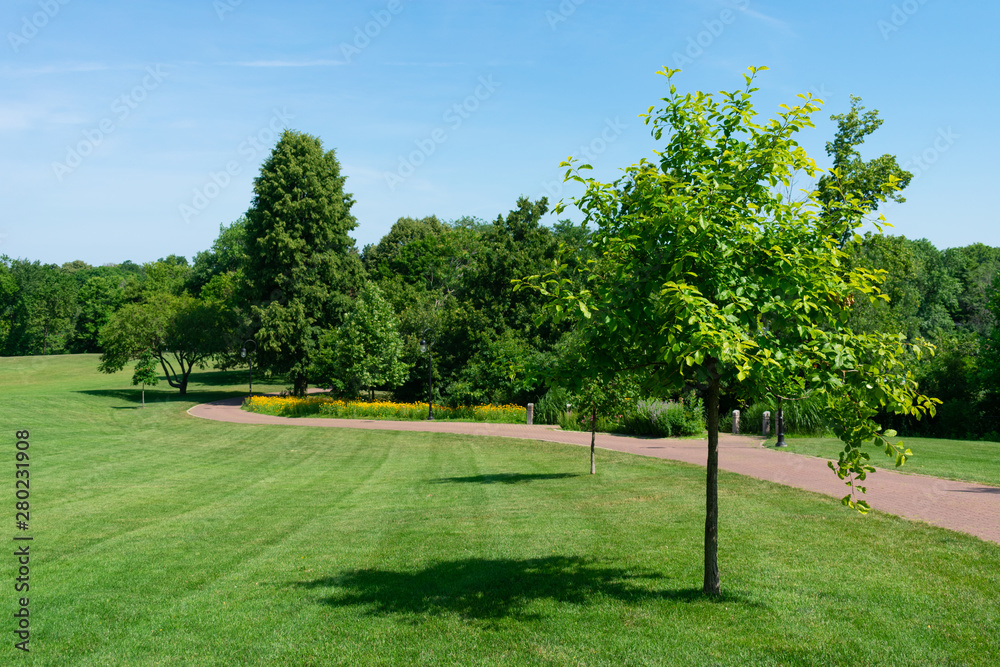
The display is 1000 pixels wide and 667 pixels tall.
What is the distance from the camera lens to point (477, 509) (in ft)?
40.4

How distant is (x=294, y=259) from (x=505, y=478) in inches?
1279

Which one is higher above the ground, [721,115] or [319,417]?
[721,115]

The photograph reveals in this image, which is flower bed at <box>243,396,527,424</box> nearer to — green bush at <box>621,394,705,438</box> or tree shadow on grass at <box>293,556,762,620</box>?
green bush at <box>621,394,705,438</box>

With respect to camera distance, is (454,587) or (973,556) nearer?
(454,587)

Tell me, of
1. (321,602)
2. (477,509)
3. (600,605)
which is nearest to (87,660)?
(321,602)

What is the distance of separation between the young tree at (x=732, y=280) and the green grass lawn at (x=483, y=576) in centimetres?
114

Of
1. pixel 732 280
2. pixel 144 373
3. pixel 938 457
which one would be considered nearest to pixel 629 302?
pixel 732 280

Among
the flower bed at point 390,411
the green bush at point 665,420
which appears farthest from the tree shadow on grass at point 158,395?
the green bush at point 665,420

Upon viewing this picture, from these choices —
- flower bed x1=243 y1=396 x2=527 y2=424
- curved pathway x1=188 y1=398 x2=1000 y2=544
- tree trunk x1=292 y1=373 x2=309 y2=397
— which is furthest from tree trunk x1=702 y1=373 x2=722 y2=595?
tree trunk x1=292 y1=373 x2=309 y2=397

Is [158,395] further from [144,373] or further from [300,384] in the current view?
[300,384]

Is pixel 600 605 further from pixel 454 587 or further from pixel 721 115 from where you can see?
pixel 721 115

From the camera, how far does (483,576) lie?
788 cm

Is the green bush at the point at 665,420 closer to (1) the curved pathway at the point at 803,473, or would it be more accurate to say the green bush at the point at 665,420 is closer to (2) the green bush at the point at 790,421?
(1) the curved pathway at the point at 803,473

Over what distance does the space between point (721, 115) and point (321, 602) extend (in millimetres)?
6344
